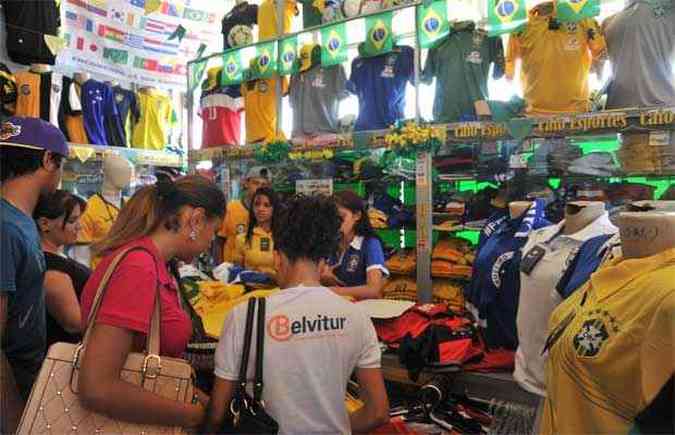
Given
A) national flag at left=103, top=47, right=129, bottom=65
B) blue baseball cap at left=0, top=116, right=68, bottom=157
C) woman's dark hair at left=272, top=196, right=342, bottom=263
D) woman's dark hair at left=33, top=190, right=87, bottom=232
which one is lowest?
woman's dark hair at left=272, top=196, right=342, bottom=263

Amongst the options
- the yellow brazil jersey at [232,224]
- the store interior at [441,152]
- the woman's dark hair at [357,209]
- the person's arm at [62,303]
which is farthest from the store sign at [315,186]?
the person's arm at [62,303]

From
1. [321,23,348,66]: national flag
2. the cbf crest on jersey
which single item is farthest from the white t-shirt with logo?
the cbf crest on jersey

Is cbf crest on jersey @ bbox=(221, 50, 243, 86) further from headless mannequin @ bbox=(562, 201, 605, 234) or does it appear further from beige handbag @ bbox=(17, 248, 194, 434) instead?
beige handbag @ bbox=(17, 248, 194, 434)

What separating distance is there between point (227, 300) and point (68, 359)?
2.09 metres

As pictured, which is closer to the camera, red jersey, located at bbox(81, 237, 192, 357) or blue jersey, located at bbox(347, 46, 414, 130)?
red jersey, located at bbox(81, 237, 192, 357)

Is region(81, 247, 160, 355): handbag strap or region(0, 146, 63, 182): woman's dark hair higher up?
region(0, 146, 63, 182): woman's dark hair

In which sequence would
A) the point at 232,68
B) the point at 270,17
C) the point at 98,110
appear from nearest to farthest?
the point at 270,17, the point at 232,68, the point at 98,110

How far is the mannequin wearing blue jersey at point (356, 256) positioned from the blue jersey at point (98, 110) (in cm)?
442

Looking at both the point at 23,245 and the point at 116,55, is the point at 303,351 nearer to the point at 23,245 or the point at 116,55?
the point at 23,245

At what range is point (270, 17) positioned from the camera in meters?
6.08

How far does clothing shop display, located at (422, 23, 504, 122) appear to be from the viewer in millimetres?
4680

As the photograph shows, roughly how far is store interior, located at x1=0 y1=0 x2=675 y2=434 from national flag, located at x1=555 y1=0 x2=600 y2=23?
0.01 metres

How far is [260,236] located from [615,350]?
327cm

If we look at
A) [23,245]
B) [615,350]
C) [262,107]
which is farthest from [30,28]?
[615,350]
